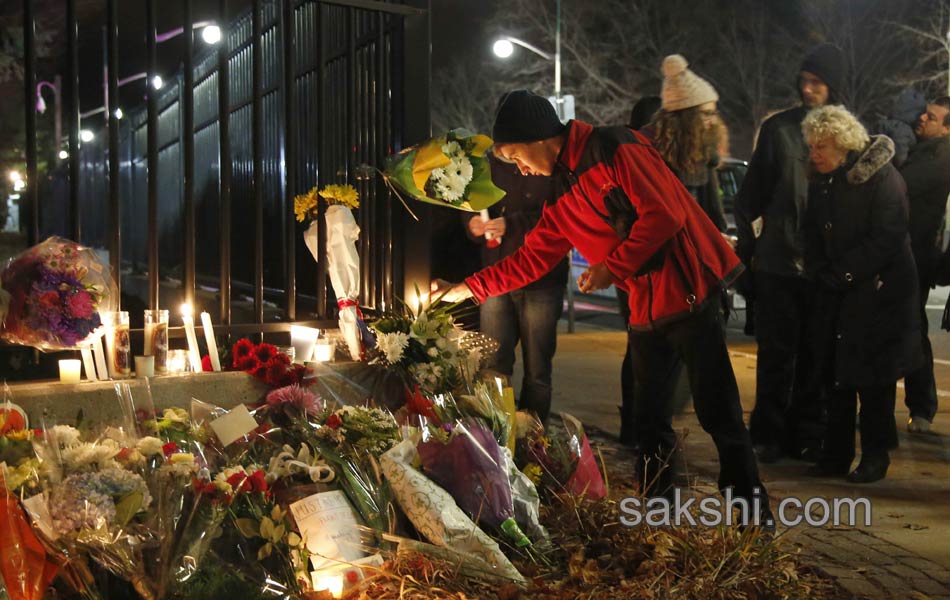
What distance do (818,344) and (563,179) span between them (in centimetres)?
228

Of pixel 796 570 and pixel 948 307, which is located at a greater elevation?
pixel 948 307

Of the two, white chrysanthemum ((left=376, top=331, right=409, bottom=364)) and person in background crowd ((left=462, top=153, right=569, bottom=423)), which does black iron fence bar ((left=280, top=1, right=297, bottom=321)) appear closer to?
white chrysanthemum ((left=376, top=331, right=409, bottom=364))

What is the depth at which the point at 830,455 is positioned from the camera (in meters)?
5.72

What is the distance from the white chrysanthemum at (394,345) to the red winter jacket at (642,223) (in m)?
0.96

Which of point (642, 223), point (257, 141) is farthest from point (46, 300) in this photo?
point (642, 223)

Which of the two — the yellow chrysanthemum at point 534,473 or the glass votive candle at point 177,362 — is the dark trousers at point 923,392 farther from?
the glass votive candle at point 177,362

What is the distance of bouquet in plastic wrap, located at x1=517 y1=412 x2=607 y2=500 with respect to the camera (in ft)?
13.6

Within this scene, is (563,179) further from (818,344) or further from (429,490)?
(818,344)

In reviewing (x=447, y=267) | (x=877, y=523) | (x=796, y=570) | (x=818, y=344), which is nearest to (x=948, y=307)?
(x=818, y=344)

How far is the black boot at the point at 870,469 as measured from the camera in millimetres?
5586

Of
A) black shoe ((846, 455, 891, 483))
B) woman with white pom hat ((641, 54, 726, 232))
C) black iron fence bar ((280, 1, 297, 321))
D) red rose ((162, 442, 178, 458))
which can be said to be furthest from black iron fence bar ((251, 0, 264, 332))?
black shoe ((846, 455, 891, 483))

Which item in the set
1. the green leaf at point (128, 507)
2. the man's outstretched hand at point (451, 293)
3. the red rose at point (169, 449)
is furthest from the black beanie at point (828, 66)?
the green leaf at point (128, 507)

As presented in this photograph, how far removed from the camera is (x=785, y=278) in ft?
20.3

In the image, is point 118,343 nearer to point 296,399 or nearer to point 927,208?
point 296,399
